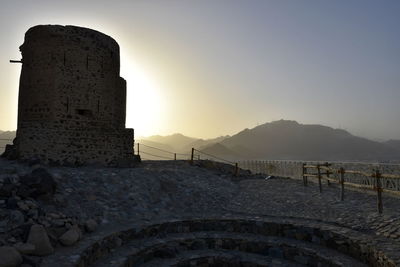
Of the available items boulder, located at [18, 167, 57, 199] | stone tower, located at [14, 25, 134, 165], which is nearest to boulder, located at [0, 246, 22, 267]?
boulder, located at [18, 167, 57, 199]

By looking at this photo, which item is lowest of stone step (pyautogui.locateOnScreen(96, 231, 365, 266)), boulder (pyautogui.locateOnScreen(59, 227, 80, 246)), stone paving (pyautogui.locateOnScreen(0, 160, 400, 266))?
stone step (pyautogui.locateOnScreen(96, 231, 365, 266))

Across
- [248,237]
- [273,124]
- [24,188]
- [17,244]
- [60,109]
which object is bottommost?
[248,237]

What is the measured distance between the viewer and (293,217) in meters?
10.7

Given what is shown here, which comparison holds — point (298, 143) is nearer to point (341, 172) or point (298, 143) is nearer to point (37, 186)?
point (341, 172)

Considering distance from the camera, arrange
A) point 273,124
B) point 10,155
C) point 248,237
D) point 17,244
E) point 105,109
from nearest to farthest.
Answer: point 17,244, point 248,237, point 10,155, point 105,109, point 273,124

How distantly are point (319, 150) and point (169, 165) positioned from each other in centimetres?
10875

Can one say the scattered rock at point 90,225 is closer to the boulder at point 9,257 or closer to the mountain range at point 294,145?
the boulder at point 9,257

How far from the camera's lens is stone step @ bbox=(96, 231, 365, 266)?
25.9ft

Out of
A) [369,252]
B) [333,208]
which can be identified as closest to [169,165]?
[333,208]

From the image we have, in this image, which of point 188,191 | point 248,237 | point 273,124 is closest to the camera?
point 248,237

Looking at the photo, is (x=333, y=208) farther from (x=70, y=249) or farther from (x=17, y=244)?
(x=17, y=244)

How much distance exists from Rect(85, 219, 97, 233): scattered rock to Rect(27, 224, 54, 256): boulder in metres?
1.69

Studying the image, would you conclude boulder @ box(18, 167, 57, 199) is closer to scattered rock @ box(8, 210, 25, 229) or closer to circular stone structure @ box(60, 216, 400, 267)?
scattered rock @ box(8, 210, 25, 229)

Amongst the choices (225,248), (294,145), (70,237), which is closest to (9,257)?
(70,237)
